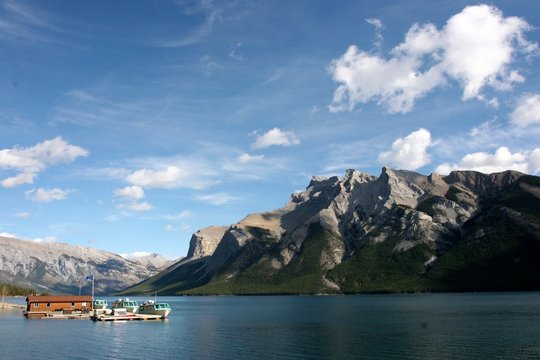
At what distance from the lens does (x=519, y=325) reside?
395 ft

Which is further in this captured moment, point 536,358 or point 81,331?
point 81,331

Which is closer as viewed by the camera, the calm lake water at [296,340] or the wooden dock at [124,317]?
the calm lake water at [296,340]

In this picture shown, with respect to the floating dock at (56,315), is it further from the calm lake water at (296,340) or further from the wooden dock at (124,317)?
the calm lake water at (296,340)

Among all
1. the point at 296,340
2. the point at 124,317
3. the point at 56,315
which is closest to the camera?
the point at 296,340

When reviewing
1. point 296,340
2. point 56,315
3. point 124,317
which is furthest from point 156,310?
point 296,340

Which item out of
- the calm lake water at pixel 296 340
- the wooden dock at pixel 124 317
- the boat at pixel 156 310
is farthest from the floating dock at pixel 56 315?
the calm lake water at pixel 296 340

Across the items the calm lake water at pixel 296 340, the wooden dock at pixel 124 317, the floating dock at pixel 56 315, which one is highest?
the floating dock at pixel 56 315

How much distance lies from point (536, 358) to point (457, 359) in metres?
11.5

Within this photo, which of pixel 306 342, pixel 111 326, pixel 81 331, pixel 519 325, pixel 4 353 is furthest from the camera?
pixel 111 326

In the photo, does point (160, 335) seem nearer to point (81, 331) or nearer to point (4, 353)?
point (81, 331)

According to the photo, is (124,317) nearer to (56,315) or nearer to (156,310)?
(156,310)

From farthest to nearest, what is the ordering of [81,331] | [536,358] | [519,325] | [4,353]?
[81,331]
[519,325]
[4,353]
[536,358]

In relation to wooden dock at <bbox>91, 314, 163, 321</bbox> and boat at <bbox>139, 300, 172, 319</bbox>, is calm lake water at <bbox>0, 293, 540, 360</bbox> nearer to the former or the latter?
wooden dock at <bbox>91, 314, 163, 321</bbox>

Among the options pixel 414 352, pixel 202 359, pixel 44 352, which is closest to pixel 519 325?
pixel 414 352
